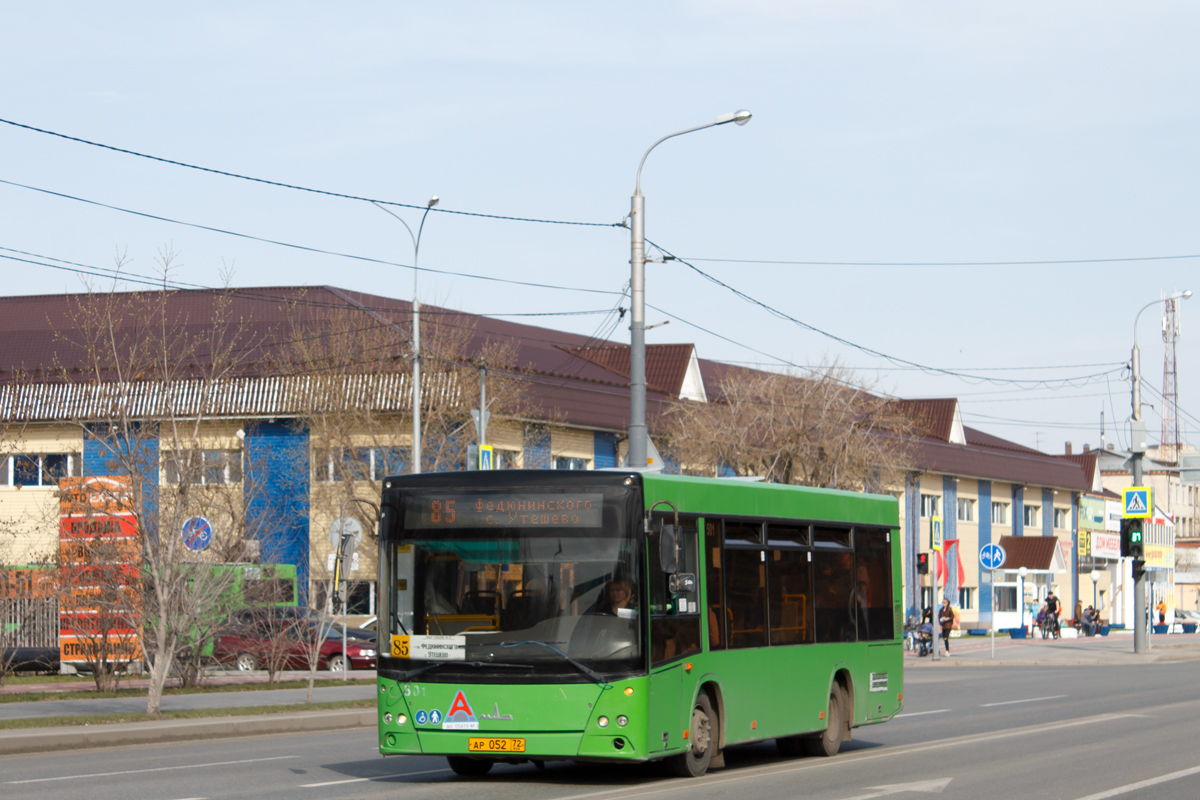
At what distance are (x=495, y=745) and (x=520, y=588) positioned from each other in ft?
4.25

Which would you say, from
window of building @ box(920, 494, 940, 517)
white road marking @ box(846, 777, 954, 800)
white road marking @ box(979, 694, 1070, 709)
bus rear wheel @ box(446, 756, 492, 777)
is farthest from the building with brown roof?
white road marking @ box(846, 777, 954, 800)

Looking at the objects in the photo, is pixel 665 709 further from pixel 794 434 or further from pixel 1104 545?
pixel 1104 545

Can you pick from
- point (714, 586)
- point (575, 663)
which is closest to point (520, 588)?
point (575, 663)

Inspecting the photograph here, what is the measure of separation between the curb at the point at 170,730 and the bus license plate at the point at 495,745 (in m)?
5.54

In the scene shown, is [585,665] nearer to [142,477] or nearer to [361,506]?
[142,477]

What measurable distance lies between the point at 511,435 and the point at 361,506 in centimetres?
487

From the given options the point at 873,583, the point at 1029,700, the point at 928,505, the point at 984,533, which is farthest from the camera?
the point at 984,533

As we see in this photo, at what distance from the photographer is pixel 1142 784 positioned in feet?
42.4

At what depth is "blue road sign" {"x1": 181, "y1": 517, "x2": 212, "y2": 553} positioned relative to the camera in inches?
825

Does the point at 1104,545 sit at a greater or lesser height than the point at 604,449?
lesser

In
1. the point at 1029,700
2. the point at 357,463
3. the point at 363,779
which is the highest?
the point at 357,463

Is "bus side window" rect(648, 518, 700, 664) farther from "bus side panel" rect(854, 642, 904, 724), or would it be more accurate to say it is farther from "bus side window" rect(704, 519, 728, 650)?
"bus side panel" rect(854, 642, 904, 724)

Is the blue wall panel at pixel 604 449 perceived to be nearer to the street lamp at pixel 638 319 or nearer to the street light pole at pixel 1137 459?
the street light pole at pixel 1137 459

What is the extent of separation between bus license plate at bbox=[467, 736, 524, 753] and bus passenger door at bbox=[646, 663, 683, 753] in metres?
1.07
